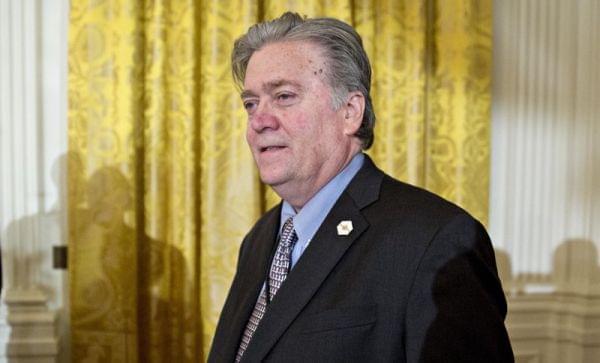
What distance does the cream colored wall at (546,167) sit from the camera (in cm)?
362

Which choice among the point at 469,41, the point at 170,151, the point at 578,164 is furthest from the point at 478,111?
the point at 170,151

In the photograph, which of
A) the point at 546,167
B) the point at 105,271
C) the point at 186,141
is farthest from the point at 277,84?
the point at 546,167

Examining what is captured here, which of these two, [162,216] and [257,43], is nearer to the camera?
[257,43]

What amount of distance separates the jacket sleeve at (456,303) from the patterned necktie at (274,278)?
0.39m

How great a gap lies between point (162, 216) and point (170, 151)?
12.1 inches

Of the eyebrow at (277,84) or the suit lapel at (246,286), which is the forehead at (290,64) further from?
the suit lapel at (246,286)

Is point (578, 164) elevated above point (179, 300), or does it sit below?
above

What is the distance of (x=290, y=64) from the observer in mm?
1659

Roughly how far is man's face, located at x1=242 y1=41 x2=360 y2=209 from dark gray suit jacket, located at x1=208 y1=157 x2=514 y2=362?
13 cm

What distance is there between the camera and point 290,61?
65.5 inches

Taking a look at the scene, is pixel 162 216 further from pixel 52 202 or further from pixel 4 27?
A: pixel 4 27

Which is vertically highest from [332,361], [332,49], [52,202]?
[332,49]

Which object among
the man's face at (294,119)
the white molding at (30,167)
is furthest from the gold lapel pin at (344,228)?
the white molding at (30,167)

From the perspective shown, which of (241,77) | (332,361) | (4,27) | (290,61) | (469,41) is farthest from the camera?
(469,41)
